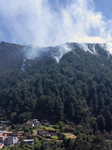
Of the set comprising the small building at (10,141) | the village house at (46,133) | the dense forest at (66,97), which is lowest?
the small building at (10,141)

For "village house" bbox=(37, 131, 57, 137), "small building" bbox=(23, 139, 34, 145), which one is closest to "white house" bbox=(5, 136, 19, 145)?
"small building" bbox=(23, 139, 34, 145)

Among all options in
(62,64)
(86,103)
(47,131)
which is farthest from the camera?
(62,64)

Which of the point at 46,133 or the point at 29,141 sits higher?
the point at 46,133

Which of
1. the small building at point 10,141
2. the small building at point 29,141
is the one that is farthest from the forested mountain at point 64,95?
the small building at point 29,141

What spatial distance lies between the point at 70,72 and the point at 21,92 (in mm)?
24897

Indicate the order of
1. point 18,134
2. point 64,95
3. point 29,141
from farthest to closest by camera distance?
point 64,95, point 18,134, point 29,141

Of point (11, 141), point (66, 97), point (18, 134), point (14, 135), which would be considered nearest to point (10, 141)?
point (11, 141)

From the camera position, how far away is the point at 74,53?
88500 mm

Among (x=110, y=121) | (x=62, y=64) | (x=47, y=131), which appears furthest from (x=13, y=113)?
(x=62, y=64)

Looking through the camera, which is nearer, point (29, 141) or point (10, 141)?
point (29, 141)

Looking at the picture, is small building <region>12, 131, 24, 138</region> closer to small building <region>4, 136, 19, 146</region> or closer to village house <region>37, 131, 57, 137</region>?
small building <region>4, 136, 19, 146</region>

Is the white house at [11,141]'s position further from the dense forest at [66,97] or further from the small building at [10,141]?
the dense forest at [66,97]

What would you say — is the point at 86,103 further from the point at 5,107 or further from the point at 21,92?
the point at 5,107

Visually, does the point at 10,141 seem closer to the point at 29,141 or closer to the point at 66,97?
the point at 29,141
